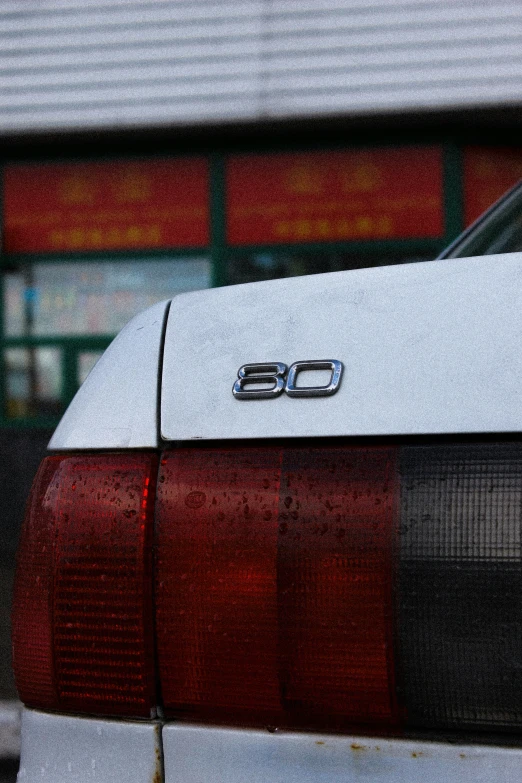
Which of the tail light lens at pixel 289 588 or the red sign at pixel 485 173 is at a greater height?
the red sign at pixel 485 173

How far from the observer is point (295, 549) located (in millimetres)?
1034

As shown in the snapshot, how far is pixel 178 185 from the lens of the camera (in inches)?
294

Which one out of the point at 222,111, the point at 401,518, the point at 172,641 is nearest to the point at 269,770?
the point at 172,641

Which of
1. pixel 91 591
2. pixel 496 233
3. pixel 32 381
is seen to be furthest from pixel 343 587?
pixel 32 381

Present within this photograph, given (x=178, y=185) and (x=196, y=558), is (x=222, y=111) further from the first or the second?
(x=196, y=558)

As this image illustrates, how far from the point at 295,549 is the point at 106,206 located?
6.92 metres

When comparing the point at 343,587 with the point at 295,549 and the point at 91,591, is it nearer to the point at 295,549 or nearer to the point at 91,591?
the point at 295,549

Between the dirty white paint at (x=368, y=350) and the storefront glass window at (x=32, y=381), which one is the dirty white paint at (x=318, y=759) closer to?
the dirty white paint at (x=368, y=350)

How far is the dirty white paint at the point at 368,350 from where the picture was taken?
1.00 meters

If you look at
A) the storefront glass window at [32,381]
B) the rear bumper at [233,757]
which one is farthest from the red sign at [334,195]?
the rear bumper at [233,757]

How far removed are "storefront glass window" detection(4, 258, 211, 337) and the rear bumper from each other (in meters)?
6.45

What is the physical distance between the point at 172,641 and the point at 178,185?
6704 millimetres

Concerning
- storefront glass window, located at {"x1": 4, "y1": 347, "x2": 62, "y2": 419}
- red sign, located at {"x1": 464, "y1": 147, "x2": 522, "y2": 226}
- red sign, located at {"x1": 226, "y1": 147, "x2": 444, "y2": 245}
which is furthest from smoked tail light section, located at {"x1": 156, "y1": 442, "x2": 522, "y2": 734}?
storefront glass window, located at {"x1": 4, "y1": 347, "x2": 62, "y2": 419}

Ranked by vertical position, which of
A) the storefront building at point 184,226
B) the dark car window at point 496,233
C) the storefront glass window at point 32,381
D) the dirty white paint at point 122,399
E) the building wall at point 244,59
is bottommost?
the storefront glass window at point 32,381
